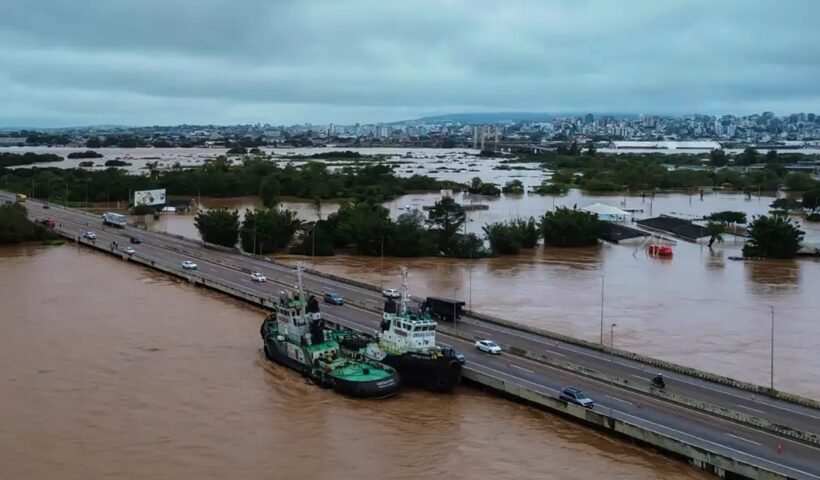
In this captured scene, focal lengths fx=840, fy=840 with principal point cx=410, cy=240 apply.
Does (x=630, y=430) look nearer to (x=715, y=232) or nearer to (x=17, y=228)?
(x=715, y=232)

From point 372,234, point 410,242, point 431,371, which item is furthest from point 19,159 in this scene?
point 431,371

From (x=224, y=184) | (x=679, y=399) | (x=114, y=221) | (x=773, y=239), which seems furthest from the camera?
(x=224, y=184)

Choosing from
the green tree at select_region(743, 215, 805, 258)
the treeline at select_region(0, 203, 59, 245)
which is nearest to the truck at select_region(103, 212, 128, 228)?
the treeline at select_region(0, 203, 59, 245)

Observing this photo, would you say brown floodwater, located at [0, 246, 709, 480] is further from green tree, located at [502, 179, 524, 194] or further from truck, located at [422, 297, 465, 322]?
green tree, located at [502, 179, 524, 194]

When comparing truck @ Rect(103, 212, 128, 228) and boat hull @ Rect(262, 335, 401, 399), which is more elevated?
truck @ Rect(103, 212, 128, 228)

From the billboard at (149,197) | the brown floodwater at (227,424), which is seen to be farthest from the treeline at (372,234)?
the brown floodwater at (227,424)

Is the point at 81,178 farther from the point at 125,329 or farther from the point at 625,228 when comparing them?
the point at 125,329

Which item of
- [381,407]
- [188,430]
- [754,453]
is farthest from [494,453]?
[188,430]
